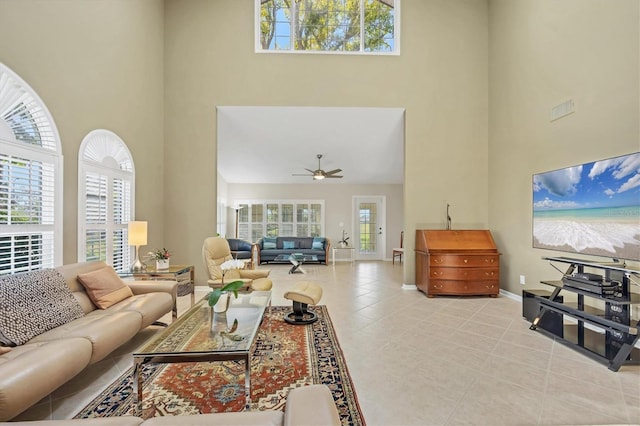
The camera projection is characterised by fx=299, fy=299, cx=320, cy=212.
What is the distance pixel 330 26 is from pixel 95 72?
3.76 m

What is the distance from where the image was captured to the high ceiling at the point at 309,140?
536cm

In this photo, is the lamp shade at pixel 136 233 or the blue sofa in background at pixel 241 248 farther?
the blue sofa in background at pixel 241 248

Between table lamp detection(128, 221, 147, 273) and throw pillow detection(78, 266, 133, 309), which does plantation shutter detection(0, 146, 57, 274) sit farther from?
table lamp detection(128, 221, 147, 273)

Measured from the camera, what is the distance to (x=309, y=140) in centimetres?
624

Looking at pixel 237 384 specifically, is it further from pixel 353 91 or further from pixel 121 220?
pixel 353 91

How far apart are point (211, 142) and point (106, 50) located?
1821 mm

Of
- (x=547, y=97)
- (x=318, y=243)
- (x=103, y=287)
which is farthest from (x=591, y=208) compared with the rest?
(x=318, y=243)

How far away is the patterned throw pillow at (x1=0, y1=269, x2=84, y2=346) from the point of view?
2037 millimetres

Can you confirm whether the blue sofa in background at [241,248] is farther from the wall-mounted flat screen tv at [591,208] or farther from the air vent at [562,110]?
the air vent at [562,110]

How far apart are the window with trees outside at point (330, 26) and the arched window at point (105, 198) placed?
9.94 feet

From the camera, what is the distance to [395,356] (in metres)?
2.64

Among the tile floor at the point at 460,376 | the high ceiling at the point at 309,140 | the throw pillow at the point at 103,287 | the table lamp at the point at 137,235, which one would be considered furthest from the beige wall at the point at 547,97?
the table lamp at the point at 137,235

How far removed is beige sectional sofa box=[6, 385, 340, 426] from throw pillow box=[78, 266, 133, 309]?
2024mm

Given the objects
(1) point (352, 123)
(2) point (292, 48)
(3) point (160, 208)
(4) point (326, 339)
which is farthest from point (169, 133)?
(4) point (326, 339)
